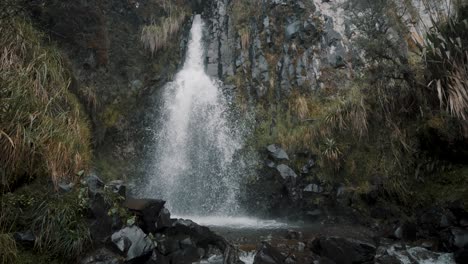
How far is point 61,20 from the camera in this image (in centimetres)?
1059

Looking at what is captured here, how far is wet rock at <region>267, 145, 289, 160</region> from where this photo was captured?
35.8 feet

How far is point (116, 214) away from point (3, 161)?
5.91ft

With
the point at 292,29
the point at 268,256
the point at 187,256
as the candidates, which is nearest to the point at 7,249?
the point at 187,256

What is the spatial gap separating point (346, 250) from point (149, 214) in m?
3.42


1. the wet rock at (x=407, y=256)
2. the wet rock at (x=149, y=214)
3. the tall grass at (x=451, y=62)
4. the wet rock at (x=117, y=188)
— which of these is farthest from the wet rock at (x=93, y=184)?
the tall grass at (x=451, y=62)

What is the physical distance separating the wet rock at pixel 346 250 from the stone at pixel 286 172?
13.3ft

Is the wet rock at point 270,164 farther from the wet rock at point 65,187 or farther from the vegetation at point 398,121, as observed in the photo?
the wet rock at point 65,187

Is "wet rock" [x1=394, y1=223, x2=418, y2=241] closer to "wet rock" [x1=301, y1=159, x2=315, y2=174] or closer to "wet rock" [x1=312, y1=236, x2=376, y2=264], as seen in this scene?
"wet rock" [x1=312, y1=236, x2=376, y2=264]

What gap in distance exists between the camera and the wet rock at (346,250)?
6082 millimetres

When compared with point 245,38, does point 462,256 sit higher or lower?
lower

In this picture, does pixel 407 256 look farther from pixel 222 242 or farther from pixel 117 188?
pixel 117 188

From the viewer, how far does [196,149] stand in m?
12.0

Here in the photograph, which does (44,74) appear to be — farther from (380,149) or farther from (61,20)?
(380,149)

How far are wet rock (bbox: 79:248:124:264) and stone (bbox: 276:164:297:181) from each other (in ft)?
20.0
